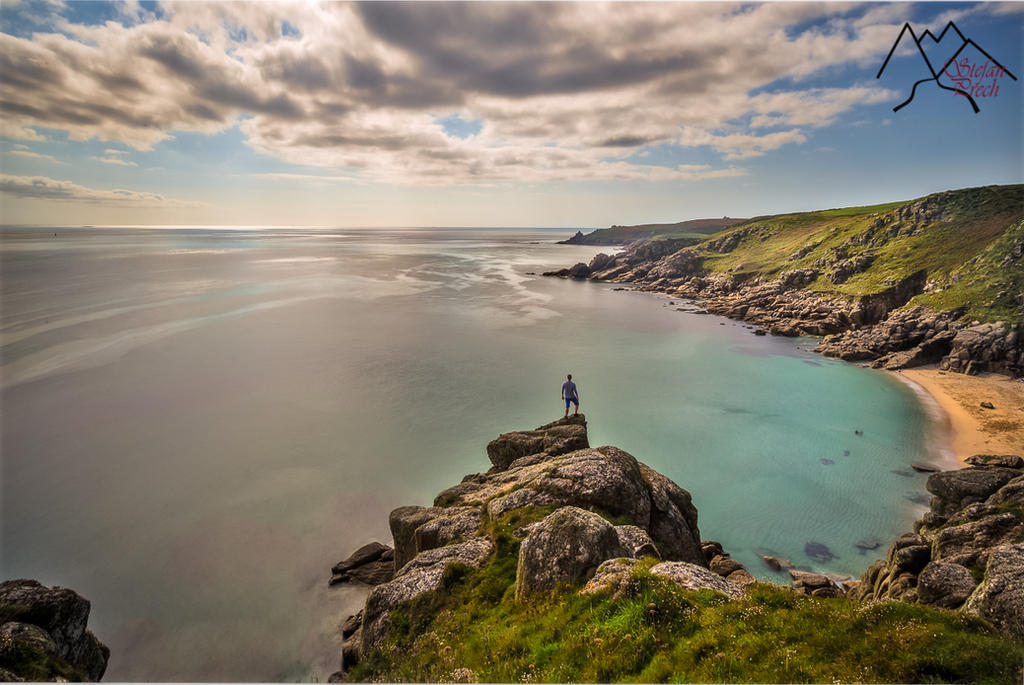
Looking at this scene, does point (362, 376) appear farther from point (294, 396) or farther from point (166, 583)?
point (166, 583)

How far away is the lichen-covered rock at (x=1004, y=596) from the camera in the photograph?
36.2ft

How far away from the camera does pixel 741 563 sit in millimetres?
26234

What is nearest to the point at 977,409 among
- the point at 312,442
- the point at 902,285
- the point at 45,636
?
the point at 902,285

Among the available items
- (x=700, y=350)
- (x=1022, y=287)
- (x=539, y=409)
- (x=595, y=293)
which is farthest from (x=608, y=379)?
(x=595, y=293)

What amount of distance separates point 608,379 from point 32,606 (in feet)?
177

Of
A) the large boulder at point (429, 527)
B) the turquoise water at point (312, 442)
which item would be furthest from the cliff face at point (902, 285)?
the large boulder at point (429, 527)

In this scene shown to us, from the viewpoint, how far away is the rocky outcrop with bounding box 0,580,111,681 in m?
11.2

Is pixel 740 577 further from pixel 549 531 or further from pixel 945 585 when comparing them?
pixel 549 531

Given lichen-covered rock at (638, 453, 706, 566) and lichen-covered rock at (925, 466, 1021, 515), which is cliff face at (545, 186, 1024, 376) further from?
lichen-covered rock at (638, 453, 706, 566)

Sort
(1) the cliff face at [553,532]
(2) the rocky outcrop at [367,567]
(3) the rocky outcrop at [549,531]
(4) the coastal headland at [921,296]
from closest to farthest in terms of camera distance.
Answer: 1. (1) the cliff face at [553,532]
2. (3) the rocky outcrop at [549,531]
3. (2) the rocky outcrop at [367,567]
4. (4) the coastal headland at [921,296]

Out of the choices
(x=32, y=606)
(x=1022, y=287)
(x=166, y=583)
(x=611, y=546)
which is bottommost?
(x=166, y=583)

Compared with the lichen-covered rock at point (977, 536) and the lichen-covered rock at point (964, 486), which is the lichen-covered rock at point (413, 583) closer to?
the lichen-covered rock at point (977, 536)

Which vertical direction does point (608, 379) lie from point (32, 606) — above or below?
below

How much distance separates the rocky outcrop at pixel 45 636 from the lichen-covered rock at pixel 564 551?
12974 millimetres
